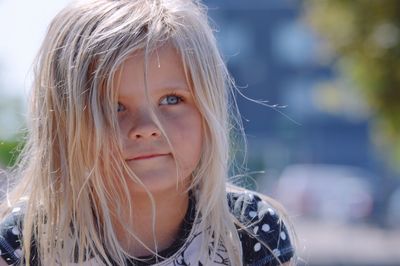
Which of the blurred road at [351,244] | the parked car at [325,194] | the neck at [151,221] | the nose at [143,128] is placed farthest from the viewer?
the parked car at [325,194]

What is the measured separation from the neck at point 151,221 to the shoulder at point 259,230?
0.44 ft

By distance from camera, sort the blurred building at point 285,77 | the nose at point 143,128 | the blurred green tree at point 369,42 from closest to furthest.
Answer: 1. the nose at point 143,128
2. the blurred green tree at point 369,42
3. the blurred building at point 285,77

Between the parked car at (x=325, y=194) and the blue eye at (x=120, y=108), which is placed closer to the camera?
the blue eye at (x=120, y=108)

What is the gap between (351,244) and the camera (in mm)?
21656

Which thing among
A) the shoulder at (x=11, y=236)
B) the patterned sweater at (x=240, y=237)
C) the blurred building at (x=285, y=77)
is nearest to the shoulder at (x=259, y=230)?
the patterned sweater at (x=240, y=237)

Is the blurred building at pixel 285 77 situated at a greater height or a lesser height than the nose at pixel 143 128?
lesser

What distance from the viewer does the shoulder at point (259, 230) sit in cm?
228

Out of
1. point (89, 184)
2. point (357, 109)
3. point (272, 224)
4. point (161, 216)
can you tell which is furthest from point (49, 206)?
point (357, 109)

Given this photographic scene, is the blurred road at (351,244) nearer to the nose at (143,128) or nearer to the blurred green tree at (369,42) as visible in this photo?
the blurred green tree at (369,42)

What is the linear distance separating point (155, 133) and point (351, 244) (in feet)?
65.4

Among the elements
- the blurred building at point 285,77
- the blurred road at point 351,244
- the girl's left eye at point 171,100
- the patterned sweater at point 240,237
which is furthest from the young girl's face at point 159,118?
the blurred building at point 285,77

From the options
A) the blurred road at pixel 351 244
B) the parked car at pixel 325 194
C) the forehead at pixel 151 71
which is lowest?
the parked car at pixel 325 194

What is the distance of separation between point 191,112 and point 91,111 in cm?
20

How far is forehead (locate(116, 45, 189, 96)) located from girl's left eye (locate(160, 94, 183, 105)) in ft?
0.07
